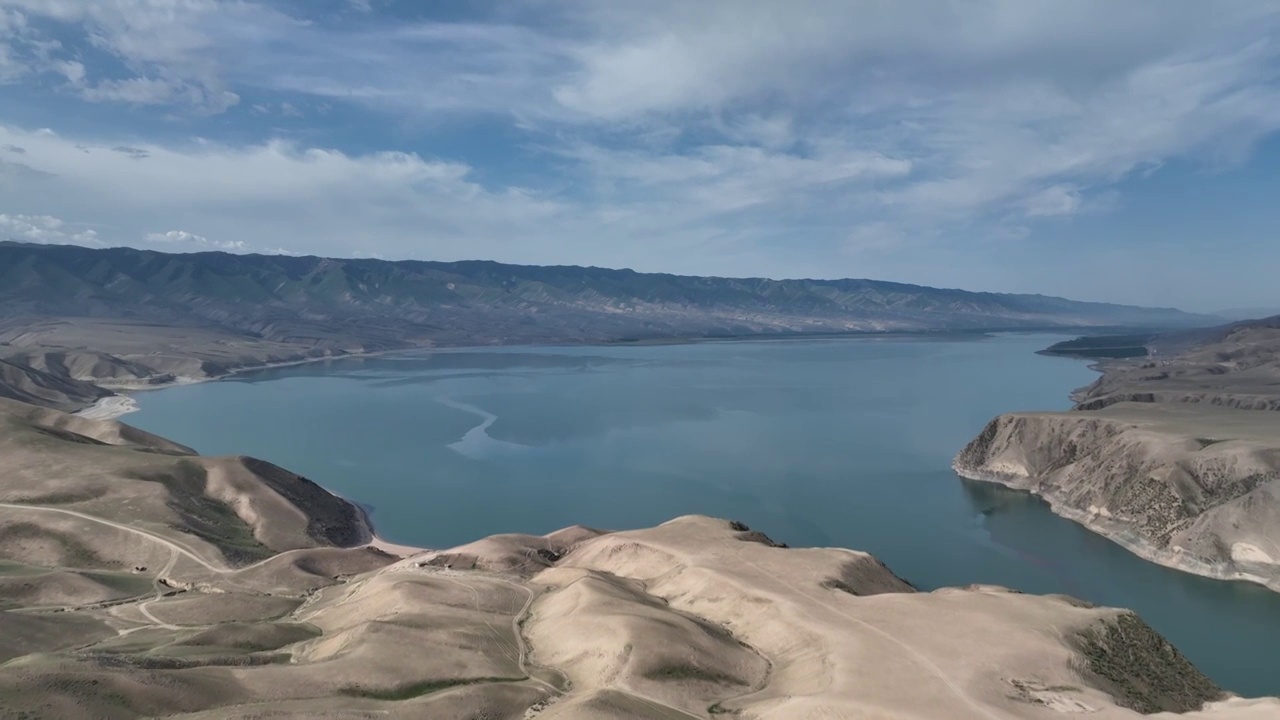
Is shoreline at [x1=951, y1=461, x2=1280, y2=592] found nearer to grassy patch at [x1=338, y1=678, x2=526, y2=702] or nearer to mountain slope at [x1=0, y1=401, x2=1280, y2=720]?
mountain slope at [x1=0, y1=401, x2=1280, y2=720]

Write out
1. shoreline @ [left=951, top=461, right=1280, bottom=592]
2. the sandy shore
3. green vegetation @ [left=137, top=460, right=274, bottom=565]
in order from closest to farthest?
shoreline @ [left=951, top=461, right=1280, bottom=592] < green vegetation @ [left=137, top=460, right=274, bottom=565] < the sandy shore

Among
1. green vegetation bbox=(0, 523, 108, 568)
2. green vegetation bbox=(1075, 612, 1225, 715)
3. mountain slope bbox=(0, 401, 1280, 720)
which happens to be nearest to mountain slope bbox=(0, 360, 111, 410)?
mountain slope bbox=(0, 401, 1280, 720)

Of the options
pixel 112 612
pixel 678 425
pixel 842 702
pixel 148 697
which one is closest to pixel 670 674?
pixel 842 702

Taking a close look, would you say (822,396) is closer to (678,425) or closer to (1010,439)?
(678,425)

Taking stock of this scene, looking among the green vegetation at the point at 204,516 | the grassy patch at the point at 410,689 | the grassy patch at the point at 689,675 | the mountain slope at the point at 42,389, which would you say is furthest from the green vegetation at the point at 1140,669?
the mountain slope at the point at 42,389

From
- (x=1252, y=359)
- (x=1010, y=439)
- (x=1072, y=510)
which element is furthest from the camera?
(x=1252, y=359)

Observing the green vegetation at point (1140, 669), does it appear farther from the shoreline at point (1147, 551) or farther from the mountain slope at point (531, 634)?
the shoreline at point (1147, 551)
